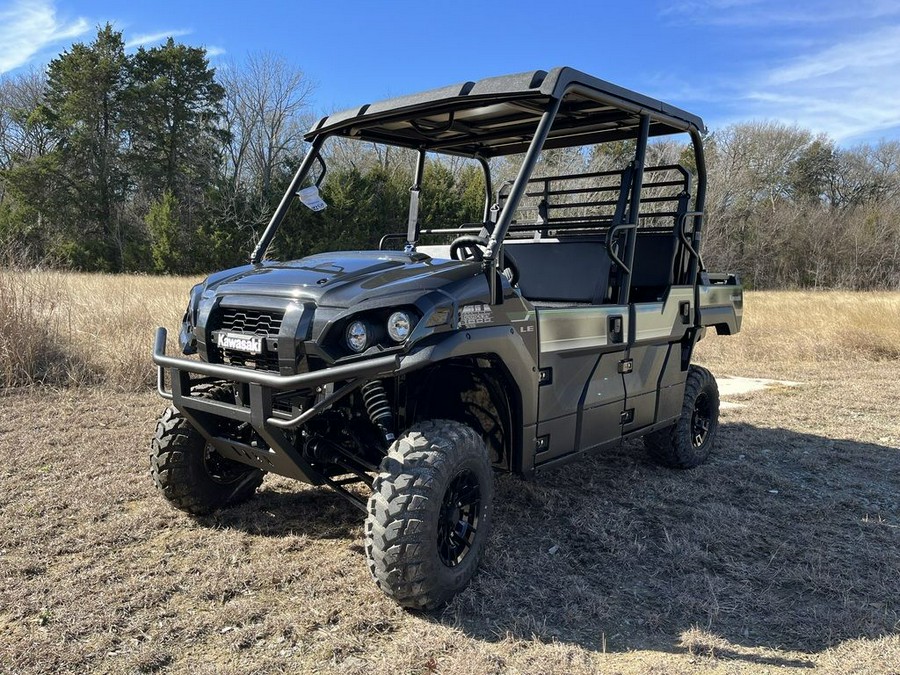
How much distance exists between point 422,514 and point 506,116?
2.45m

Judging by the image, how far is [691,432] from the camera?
4.89m

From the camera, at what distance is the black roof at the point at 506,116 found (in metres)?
3.18

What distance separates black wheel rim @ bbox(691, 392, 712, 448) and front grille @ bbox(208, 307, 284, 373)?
344 centimetres

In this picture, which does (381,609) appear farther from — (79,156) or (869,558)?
(79,156)

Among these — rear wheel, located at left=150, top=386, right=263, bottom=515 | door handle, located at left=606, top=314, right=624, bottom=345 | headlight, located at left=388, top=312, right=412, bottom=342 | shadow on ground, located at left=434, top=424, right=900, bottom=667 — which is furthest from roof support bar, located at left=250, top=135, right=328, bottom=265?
shadow on ground, located at left=434, top=424, right=900, bottom=667

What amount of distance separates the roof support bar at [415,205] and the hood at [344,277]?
3.76ft

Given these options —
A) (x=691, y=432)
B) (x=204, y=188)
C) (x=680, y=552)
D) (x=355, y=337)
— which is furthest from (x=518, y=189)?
(x=204, y=188)

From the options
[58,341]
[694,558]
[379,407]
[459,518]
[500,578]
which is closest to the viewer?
[379,407]

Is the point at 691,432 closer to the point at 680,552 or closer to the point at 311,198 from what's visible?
the point at 680,552

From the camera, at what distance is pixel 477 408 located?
133 inches

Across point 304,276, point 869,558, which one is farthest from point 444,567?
point 869,558

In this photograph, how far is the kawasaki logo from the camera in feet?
9.18

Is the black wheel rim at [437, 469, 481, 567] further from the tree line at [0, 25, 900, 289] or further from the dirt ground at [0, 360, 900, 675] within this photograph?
the tree line at [0, 25, 900, 289]

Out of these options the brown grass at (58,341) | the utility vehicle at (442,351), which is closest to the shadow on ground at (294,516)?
the utility vehicle at (442,351)
